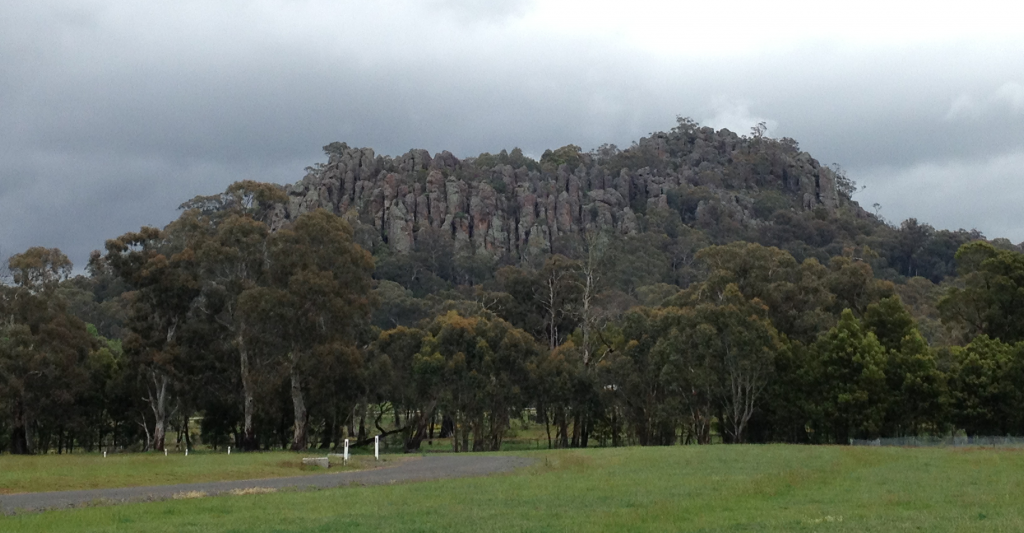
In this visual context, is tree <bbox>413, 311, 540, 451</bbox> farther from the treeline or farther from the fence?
the fence

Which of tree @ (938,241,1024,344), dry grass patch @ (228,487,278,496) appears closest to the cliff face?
tree @ (938,241,1024,344)

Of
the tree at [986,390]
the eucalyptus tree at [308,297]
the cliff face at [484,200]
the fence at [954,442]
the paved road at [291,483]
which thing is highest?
the cliff face at [484,200]

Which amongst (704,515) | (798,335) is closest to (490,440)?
(798,335)

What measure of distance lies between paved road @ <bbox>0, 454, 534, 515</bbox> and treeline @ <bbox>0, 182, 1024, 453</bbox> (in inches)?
762

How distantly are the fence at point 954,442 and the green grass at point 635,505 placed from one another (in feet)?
53.2

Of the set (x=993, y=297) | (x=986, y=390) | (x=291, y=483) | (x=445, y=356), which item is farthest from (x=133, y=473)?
(x=993, y=297)

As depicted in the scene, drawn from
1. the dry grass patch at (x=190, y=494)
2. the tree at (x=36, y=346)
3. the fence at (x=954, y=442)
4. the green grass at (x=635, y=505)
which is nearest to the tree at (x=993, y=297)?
the fence at (x=954, y=442)

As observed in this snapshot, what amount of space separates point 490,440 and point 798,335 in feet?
77.2

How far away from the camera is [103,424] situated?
7138cm

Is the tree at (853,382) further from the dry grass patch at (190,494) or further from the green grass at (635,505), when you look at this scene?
the dry grass patch at (190,494)

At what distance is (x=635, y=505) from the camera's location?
68.8 feet

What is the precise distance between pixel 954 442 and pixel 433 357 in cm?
3070

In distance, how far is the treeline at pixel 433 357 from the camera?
A: 2264 inches

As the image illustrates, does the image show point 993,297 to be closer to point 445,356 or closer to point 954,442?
point 954,442
